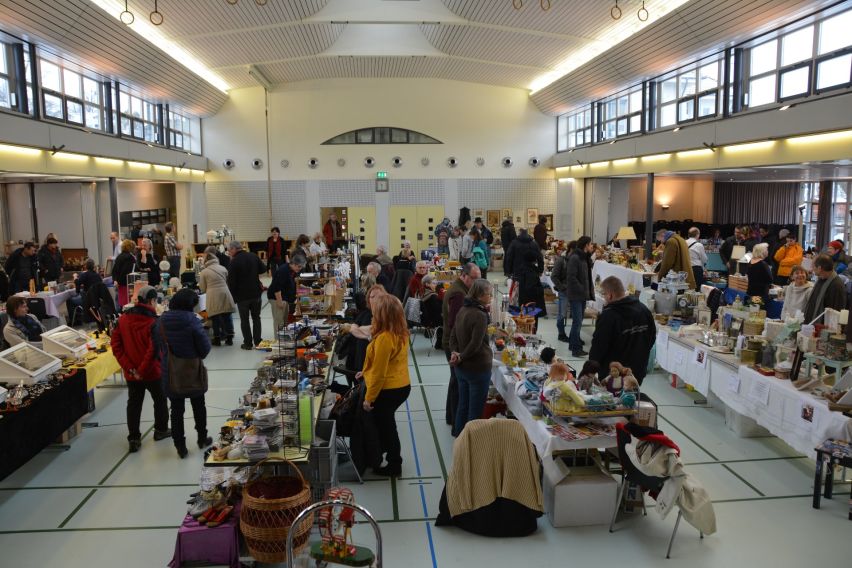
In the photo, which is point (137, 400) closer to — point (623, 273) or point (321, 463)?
point (321, 463)

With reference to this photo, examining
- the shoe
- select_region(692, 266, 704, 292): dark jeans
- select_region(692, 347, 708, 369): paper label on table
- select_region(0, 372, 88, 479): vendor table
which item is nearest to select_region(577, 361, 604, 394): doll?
select_region(692, 347, 708, 369): paper label on table

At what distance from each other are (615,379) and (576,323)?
166 inches

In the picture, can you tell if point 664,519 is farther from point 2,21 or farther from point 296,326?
point 2,21

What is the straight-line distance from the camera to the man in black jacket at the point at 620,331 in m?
5.09

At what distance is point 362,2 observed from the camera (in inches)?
521

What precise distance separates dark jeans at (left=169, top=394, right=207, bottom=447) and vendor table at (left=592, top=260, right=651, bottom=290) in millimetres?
6548

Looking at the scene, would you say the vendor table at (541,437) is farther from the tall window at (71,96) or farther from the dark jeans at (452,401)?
the tall window at (71,96)

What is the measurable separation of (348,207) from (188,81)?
6.10 meters

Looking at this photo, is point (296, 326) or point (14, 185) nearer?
point (296, 326)

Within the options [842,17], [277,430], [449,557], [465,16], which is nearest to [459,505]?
[449,557]

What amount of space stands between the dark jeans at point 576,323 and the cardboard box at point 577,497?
14.6 ft

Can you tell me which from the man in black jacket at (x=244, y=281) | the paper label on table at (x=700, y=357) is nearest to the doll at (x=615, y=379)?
the paper label on table at (x=700, y=357)

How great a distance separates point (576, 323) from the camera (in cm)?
896

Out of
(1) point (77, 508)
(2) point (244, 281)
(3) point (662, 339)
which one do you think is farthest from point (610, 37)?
(1) point (77, 508)
